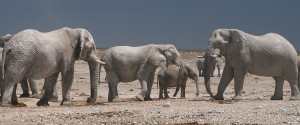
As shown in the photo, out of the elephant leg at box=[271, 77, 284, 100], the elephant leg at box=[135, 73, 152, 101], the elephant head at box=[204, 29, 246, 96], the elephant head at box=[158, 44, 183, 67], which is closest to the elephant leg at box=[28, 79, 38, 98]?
the elephant leg at box=[135, 73, 152, 101]

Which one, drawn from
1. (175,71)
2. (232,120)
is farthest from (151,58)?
(232,120)

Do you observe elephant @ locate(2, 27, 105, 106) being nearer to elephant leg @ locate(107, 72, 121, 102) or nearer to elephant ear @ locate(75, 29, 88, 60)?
elephant ear @ locate(75, 29, 88, 60)

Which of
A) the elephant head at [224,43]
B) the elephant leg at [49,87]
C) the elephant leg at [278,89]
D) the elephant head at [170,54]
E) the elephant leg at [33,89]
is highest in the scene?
the elephant head at [224,43]

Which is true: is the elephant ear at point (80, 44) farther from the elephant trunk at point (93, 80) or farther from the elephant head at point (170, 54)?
the elephant head at point (170, 54)

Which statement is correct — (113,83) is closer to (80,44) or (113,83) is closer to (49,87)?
(80,44)

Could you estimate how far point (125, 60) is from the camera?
21016 mm

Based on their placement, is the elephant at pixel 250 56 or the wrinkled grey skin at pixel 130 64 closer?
the elephant at pixel 250 56

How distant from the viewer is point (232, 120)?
11.5 m

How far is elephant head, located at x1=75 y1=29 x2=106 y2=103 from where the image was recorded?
17.7 metres

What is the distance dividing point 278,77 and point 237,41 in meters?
2.31

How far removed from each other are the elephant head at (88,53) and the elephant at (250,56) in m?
4.03

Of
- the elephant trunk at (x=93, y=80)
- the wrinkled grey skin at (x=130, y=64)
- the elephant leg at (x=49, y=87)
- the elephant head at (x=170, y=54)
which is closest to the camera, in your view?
the elephant leg at (x=49, y=87)

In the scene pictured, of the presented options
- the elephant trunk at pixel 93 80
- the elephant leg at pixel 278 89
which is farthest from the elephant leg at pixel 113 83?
the elephant leg at pixel 278 89

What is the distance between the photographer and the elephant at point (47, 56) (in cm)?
1530
